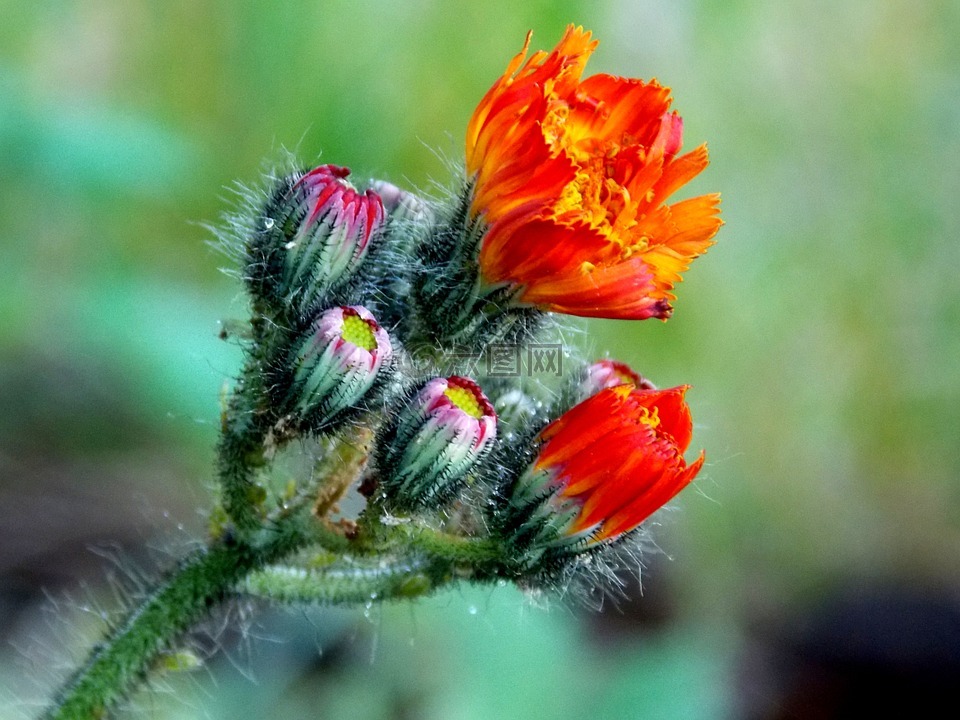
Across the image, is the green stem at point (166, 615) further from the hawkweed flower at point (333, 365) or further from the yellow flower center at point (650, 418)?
the yellow flower center at point (650, 418)

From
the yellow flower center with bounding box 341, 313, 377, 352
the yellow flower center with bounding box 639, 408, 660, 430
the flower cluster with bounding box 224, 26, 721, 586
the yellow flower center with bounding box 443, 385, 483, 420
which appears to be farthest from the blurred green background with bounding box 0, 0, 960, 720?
the yellow flower center with bounding box 639, 408, 660, 430

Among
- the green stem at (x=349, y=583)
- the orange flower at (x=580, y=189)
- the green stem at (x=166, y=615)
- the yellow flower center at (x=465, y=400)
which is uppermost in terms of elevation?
the orange flower at (x=580, y=189)

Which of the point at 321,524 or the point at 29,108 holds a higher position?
the point at 29,108

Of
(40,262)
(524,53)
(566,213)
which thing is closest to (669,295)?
(566,213)

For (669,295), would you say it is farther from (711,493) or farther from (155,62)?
(155,62)

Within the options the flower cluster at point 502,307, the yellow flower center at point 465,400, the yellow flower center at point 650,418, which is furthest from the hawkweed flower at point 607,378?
the yellow flower center at point 465,400

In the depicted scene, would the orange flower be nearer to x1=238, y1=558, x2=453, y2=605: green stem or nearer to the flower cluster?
the flower cluster
